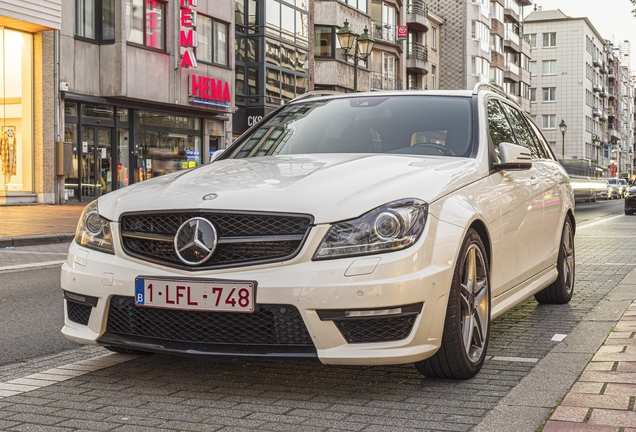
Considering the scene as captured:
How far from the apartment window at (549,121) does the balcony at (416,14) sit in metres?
44.3

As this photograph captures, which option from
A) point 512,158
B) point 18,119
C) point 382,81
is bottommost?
point 512,158

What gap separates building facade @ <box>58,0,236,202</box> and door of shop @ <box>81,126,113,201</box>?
31mm

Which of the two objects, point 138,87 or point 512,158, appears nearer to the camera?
point 512,158

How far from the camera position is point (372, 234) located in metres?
3.90

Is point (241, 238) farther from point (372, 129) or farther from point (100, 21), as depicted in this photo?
point (100, 21)

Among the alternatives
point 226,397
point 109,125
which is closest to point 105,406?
point 226,397

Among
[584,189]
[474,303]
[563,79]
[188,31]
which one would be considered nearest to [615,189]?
[584,189]

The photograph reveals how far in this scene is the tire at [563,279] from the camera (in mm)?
6934

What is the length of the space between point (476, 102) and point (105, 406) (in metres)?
2.98

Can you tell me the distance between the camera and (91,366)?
4.79 m

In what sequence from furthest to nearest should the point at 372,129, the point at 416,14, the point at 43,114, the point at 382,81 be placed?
1. the point at 416,14
2. the point at 382,81
3. the point at 43,114
4. the point at 372,129

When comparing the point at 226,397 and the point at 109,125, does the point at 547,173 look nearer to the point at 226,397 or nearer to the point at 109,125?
the point at 226,397

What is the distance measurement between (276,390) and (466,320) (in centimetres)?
101

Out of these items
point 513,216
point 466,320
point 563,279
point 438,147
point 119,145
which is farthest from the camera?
point 119,145
